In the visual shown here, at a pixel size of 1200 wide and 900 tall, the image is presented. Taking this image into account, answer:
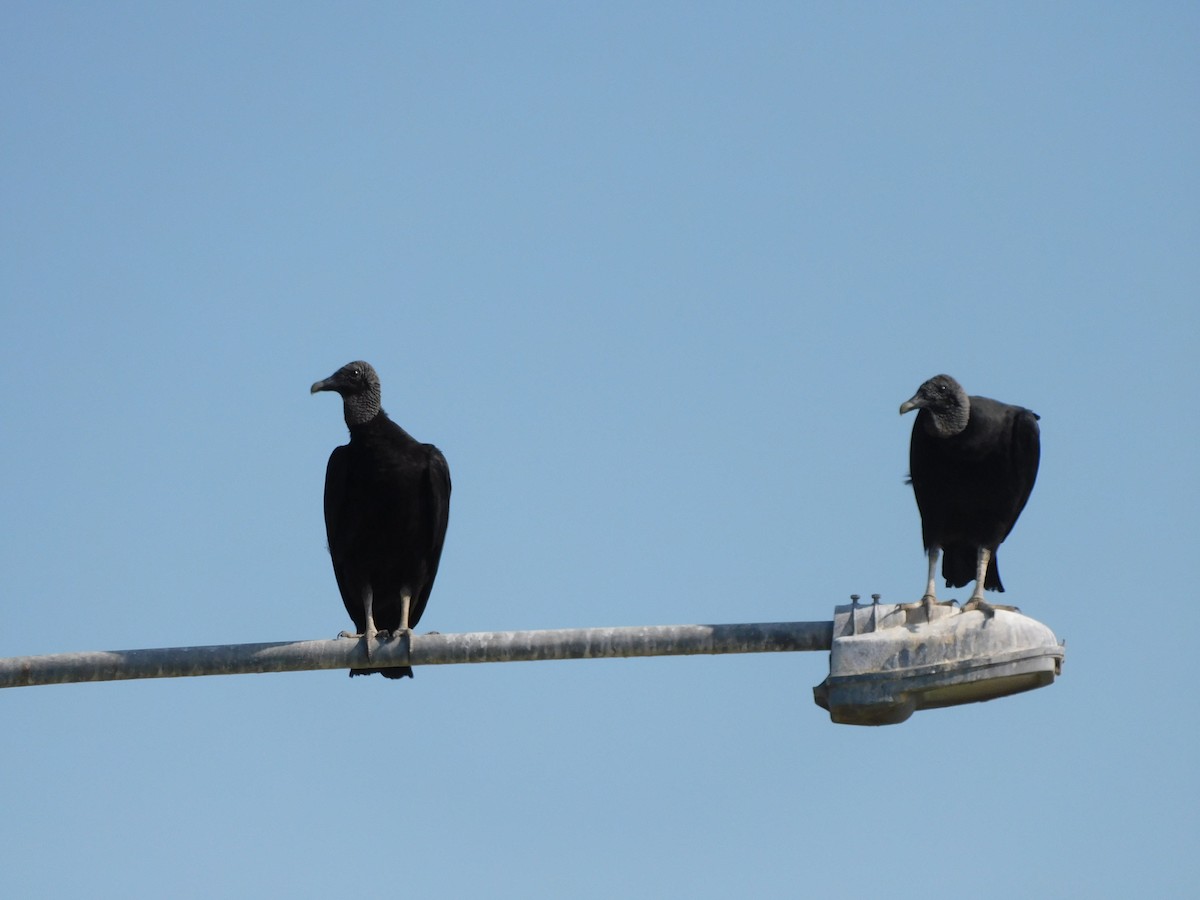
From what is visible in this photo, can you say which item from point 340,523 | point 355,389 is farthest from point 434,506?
point 355,389

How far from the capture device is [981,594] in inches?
276

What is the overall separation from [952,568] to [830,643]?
2653 millimetres

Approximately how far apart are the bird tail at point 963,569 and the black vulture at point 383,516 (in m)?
2.38

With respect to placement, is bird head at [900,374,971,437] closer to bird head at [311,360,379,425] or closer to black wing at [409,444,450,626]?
black wing at [409,444,450,626]

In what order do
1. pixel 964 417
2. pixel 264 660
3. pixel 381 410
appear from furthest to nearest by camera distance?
pixel 381 410
pixel 964 417
pixel 264 660

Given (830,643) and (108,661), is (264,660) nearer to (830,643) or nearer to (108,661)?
(108,661)

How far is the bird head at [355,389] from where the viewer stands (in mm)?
8117

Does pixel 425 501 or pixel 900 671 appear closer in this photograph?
pixel 900 671

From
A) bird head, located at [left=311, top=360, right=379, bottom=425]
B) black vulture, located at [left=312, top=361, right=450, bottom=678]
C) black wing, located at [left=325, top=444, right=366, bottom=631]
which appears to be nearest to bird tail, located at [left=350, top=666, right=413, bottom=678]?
black vulture, located at [left=312, top=361, right=450, bottom=678]

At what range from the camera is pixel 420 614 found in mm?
8211

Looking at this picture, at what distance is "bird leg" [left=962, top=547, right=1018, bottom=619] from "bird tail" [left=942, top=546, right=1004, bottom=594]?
0.08m

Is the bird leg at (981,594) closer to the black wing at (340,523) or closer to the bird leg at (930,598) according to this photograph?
the bird leg at (930,598)

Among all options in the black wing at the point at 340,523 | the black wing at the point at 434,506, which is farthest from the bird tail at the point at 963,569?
the black wing at the point at 340,523

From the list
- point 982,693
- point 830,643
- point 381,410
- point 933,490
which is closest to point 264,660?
point 830,643
